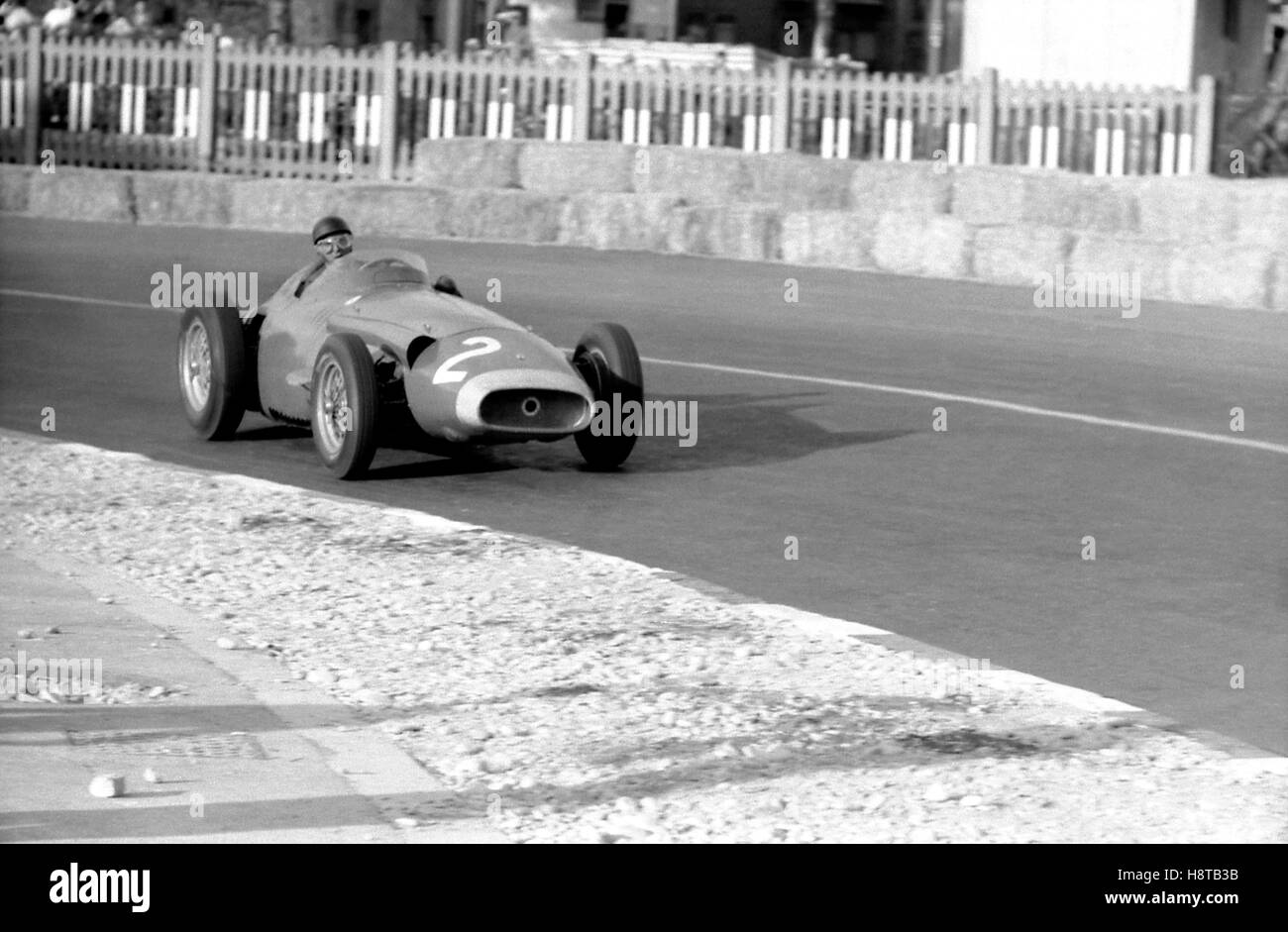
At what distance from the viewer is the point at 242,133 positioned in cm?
2530

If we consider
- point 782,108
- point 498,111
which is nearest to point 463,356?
point 782,108

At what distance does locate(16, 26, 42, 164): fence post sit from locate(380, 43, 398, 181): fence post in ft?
13.5

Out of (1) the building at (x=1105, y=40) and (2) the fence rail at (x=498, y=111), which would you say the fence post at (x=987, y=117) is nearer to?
(2) the fence rail at (x=498, y=111)

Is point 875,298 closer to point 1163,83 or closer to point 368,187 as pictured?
point 368,187

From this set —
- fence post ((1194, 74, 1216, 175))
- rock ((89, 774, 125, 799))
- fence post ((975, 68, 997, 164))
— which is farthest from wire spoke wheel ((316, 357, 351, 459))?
fence post ((1194, 74, 1216, 175))

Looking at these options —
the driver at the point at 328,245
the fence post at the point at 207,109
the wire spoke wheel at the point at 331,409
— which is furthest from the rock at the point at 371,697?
the fence post at the point at 207,109

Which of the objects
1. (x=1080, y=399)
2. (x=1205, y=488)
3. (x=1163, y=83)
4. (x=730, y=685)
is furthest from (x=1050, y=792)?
(x=1163, y=83)

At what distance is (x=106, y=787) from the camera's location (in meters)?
5.29

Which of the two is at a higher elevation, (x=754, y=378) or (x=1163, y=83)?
(x=1163, y=83)

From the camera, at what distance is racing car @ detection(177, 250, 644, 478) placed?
981cm

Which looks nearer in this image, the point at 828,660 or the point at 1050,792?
the point at 1050,792

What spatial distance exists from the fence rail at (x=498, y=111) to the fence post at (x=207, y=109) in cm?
2

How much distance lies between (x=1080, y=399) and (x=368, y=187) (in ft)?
35.0

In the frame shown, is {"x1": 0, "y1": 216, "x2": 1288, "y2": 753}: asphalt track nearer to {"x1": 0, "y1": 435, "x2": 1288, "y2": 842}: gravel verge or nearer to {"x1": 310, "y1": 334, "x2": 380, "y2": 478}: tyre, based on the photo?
{"x1": 310, "y1": 334, "x2": 380, "y2": 478}: tyre
